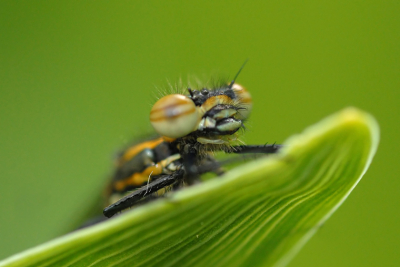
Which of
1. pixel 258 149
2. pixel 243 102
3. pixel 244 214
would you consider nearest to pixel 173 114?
pixel 243 102

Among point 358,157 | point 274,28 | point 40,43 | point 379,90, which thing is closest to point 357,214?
point 379,90

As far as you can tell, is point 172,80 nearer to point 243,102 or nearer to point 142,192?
point 243,102

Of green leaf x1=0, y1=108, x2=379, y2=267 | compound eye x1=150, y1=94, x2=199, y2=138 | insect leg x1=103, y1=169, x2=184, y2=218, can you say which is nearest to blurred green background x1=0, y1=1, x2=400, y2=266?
insect leg x1=103, y1=169, x2=184, y2=218

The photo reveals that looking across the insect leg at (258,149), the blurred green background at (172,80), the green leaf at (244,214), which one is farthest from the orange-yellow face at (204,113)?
the blurred green background at (172,80)

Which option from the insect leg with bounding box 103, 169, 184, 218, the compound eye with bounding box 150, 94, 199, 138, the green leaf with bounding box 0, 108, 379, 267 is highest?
the compound eye with bounding box 150, 94, 199, 138

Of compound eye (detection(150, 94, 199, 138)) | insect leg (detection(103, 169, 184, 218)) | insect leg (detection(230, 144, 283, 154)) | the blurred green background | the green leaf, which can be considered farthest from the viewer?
the blurred green background

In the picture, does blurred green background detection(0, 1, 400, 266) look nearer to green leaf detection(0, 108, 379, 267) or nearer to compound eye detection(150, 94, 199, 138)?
compound eye detection(150, 94, 199, 138)

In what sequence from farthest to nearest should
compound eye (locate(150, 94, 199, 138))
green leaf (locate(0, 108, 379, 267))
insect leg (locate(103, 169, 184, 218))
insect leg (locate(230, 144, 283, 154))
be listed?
insect leg (locate(230, 144, 283, 154)) < insect leg (locate(103, 169, 184, 218)) < compound eye (locate(150, 94, 199, 138)) < green leaf (locate(0, 108, 379, 267))

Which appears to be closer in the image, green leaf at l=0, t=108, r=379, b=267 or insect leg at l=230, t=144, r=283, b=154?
green leaf at l=0, t=108, r=379, b=267
